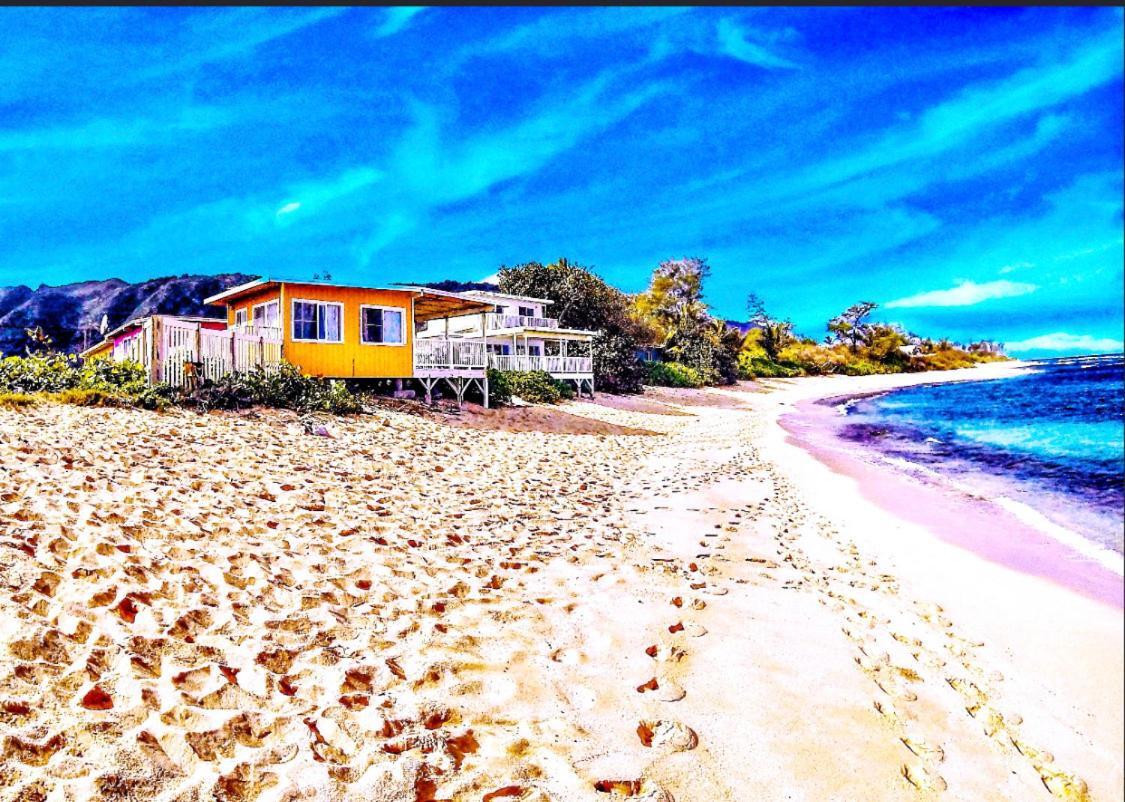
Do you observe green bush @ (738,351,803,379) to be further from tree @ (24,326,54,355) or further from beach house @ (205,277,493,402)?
tree @ (24,326,54,355)

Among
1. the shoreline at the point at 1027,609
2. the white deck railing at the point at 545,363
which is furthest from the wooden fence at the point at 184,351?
the white deck railing at the point at 545,363

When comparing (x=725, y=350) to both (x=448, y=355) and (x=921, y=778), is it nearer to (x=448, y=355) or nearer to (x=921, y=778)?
(x=448, y=355)

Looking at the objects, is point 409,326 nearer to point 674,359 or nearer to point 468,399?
point 468,399

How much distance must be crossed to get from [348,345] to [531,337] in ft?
59.2

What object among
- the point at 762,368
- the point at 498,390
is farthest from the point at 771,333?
the point at 498,390

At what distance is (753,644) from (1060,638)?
8.36 feet

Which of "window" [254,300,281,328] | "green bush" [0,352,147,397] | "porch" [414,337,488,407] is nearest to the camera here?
"green bush" [0,352,147,397]

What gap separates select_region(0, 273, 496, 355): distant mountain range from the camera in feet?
153

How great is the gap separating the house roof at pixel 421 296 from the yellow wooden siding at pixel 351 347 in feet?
0.45

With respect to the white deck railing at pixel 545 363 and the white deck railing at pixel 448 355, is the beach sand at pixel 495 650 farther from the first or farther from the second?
the white deck railing at pixel 545 363

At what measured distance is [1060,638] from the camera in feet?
14.9

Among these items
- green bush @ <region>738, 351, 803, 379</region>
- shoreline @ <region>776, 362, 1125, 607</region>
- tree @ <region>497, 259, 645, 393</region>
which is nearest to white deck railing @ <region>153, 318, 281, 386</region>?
shoreline @ <region>776, 362, 1125, 607</region>

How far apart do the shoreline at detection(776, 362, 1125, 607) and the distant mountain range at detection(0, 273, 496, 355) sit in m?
39.5

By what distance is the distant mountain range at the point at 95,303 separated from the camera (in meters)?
46.6
